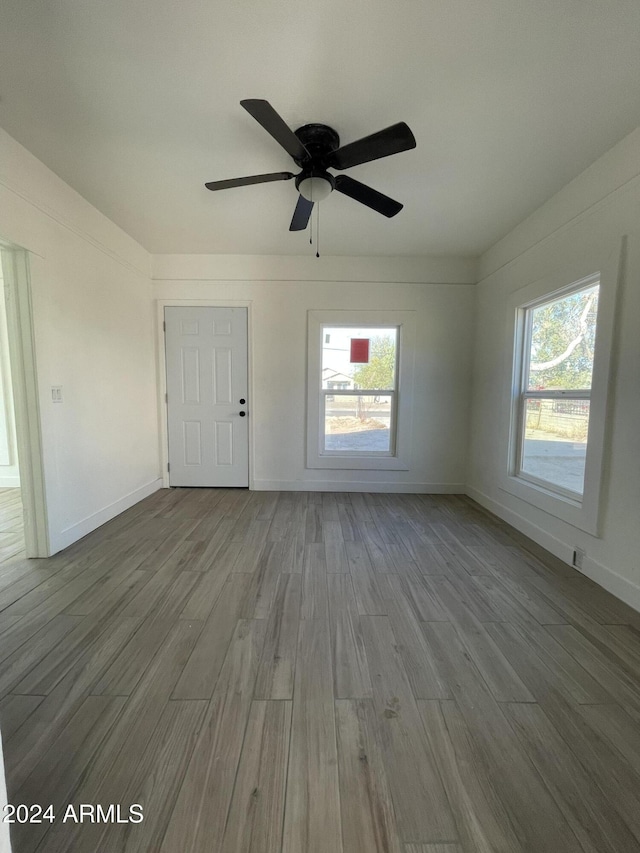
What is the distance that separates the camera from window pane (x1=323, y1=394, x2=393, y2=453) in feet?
12.6

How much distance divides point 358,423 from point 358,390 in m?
0.40

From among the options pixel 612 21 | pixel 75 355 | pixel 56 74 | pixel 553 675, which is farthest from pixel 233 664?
pixel 612 21

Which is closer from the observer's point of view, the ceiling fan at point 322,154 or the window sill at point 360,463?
the ceiling fan at point 322,154

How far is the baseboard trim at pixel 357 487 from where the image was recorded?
3855 millimetres

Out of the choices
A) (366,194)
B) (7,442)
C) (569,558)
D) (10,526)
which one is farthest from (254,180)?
(7,442)

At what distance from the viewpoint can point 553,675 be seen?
1.38m

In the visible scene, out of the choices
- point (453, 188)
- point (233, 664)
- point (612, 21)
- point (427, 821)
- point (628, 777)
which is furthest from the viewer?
point (453, 188)

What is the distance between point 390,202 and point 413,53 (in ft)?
2.08

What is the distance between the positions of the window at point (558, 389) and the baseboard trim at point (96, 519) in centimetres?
382

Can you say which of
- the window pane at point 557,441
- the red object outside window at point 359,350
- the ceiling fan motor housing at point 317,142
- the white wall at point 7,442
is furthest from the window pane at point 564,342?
the white wall at point 7,442

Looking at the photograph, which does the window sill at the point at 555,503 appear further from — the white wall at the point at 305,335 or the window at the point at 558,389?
the white wall at the point at 305,335

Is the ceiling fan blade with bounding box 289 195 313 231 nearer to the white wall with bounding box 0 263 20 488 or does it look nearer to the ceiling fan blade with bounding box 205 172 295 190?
the ceiling fan blade with bounding box 205 172 295 190

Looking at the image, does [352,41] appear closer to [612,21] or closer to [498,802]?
[612,21]

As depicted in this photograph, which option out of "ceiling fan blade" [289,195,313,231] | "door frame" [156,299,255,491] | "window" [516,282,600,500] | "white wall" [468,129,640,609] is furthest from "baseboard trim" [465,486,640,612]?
"ceiling fan blade" [289,195,313,231]
